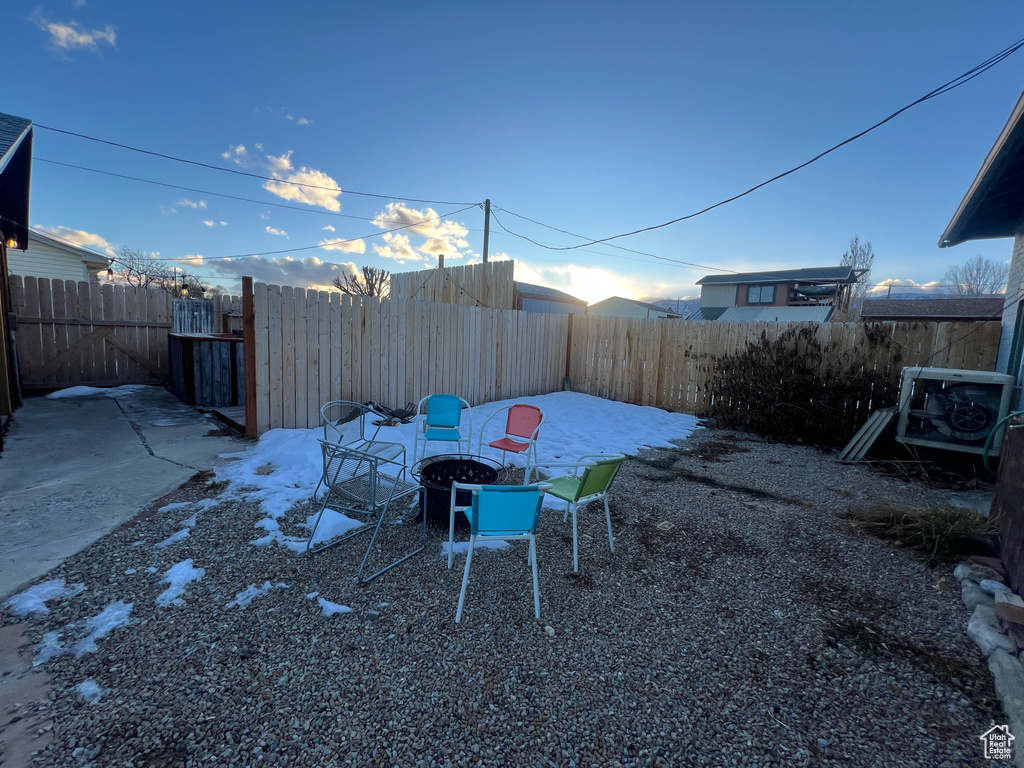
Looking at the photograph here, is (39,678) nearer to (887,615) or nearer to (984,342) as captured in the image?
(887,615)

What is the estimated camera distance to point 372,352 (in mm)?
5836

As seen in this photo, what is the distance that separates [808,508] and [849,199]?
10.1 m

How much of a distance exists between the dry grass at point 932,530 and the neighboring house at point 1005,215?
9.33 ft

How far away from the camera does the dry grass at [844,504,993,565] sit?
9.46ft

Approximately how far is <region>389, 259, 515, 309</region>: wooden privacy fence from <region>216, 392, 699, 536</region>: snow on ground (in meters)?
2.63

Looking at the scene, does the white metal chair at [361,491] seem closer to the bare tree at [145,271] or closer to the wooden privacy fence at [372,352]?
the wooden privacy fence at [372,352]

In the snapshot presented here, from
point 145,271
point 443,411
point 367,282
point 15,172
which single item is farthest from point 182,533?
point 145,271

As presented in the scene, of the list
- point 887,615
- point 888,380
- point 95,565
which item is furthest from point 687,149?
point 95,565

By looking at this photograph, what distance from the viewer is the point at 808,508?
3.81 meters

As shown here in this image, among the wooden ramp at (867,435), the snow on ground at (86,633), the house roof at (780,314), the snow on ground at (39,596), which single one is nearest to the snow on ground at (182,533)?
the snow on ground at (39,596)

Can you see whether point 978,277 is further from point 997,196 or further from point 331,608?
point 331,608

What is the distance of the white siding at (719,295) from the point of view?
2738 centimetres

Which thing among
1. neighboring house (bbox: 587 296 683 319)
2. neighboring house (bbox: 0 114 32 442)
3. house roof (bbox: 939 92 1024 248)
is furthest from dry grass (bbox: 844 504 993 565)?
neighboring house (bbox: 587 296 683 319)

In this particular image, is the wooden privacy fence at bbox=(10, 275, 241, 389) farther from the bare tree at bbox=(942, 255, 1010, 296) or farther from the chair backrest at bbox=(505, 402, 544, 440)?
the bare tree at bbox=(942, 255, 1010, 296)
